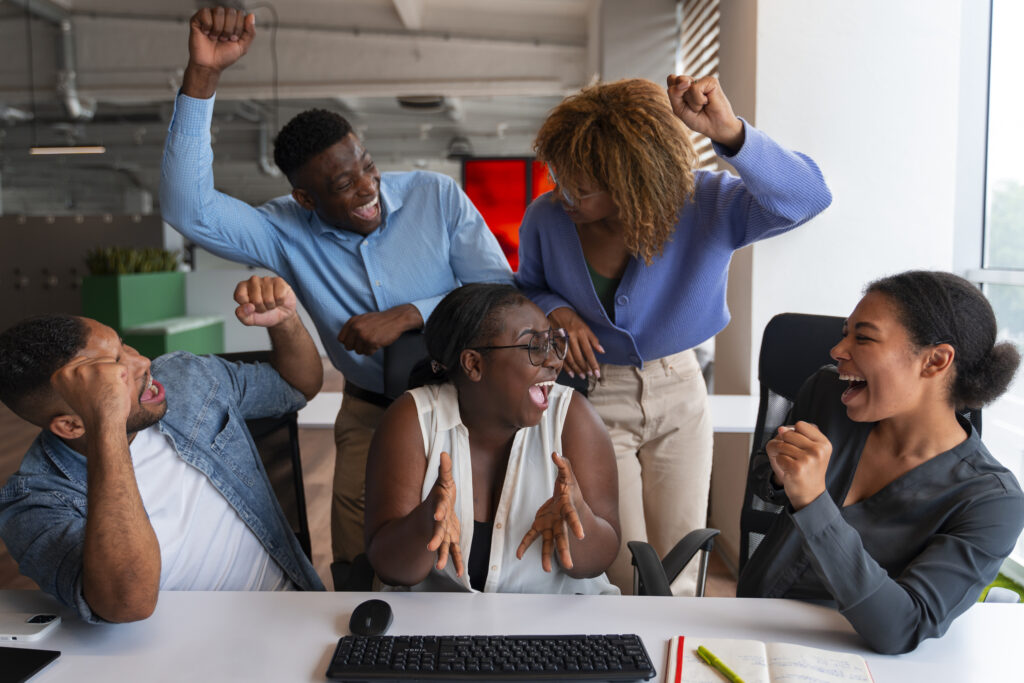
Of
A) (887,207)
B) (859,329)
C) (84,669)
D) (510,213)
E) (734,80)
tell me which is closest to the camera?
(84,669)

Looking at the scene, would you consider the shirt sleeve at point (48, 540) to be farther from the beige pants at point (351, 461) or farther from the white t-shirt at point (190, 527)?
the beige pants at point (351, 461)

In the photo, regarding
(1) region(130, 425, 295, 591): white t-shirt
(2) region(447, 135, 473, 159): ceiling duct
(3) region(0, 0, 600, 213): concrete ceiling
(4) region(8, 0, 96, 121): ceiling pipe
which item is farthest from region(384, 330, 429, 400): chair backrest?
(2) region(447, 135, 473, 159): ceiling duct

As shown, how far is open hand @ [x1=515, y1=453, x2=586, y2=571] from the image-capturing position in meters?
1.48

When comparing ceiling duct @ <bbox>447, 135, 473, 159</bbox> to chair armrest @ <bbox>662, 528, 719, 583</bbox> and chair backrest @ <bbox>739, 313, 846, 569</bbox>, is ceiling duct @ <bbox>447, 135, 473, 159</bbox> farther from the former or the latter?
chair armrest @ <bbox>662, 528, 719, 583</bbox>

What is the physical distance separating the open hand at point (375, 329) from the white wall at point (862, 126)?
6.29 feet

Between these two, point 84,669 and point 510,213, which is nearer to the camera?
point 84,669

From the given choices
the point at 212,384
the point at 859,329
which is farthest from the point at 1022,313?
the point at 212,384

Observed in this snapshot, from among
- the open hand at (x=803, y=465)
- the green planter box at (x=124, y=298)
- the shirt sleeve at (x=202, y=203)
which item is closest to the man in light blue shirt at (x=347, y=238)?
the shirt sleeve at (x=202, y=203)

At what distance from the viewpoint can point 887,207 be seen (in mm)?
3424

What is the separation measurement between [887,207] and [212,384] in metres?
2.82

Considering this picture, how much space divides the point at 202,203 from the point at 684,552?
1.51 m

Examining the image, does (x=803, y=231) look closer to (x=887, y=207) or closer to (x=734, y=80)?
(x=887, y=207)

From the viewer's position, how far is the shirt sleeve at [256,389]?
196cm

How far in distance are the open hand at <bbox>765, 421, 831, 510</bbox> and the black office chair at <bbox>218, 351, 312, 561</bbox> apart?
1.30 metres
